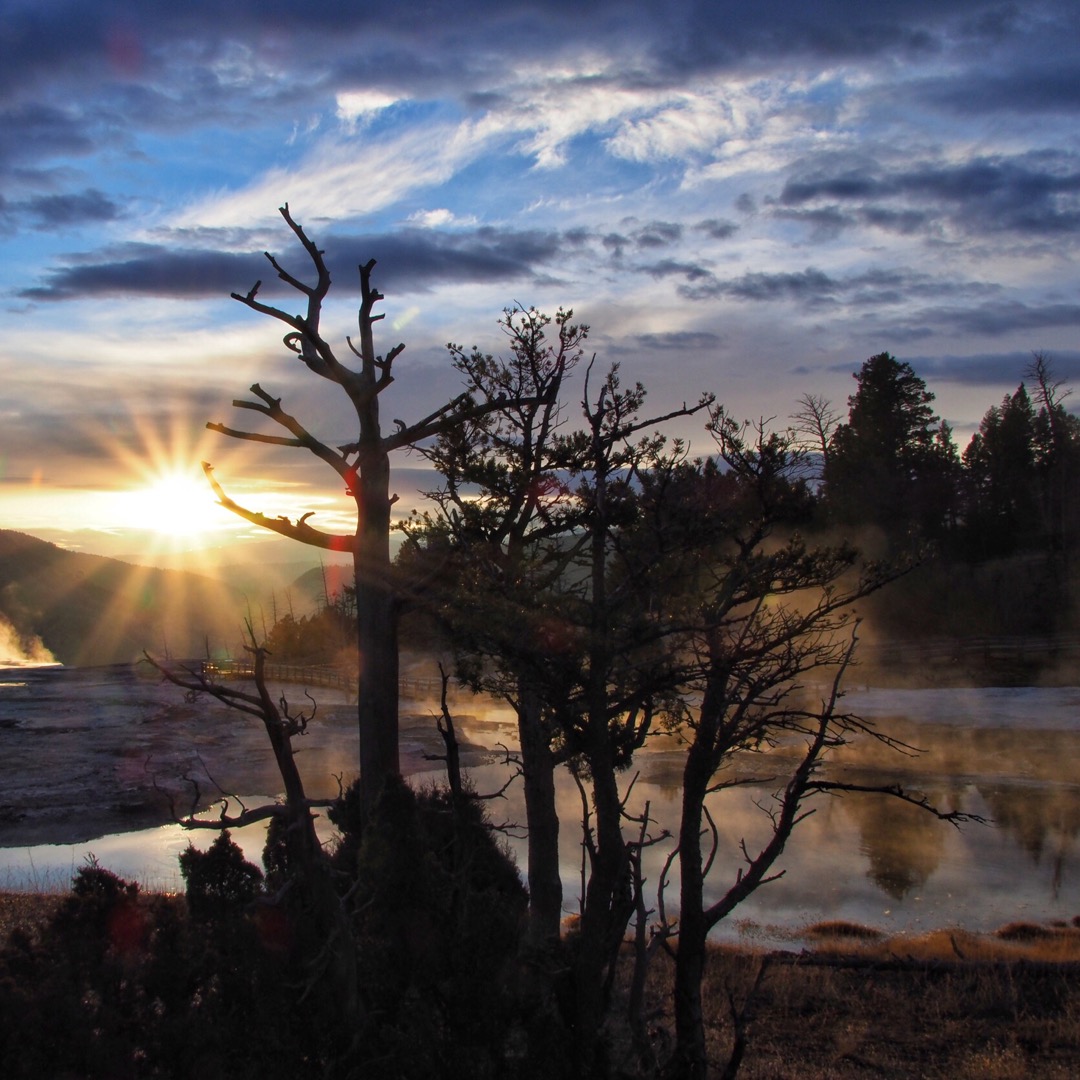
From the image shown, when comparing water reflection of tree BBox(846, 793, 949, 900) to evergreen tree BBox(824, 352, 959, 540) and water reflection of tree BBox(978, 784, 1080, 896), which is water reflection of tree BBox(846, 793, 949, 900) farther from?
evergreen tree BBox(824, 352, 959, 540)

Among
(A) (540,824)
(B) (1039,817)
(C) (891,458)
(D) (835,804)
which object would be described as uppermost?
(C) (891,458)

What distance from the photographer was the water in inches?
845

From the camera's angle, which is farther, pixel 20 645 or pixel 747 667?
pixel 20 645

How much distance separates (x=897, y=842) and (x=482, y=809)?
17.8 m

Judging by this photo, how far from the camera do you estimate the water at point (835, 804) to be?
2145 cm

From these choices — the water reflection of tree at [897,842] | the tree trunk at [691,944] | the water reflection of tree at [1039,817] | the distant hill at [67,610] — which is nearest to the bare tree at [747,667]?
the tree trunk at [691,944]

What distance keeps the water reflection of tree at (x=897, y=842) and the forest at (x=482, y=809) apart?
26.1ft

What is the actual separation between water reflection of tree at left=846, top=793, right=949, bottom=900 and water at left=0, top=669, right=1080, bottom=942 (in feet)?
0.22

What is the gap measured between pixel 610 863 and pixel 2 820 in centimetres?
2381

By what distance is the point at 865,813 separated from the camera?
97.1ft

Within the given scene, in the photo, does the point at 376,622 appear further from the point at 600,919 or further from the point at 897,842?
the point at 897,842

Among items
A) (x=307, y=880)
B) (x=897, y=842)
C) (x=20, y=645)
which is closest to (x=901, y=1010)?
(x=307, y=880)

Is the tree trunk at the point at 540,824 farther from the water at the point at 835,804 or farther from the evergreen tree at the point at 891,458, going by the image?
the evergreen tree at the point at 891,458

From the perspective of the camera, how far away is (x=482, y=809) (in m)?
12.0
